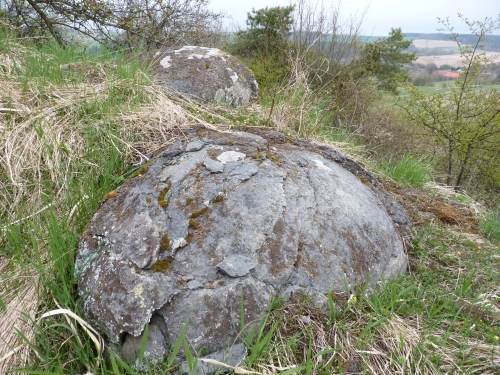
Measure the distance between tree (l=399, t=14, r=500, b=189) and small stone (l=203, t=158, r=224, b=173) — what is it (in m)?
5.56

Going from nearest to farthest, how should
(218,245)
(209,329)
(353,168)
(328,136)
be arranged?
(209,329) < (218,245) < (353,168) < (328,136)

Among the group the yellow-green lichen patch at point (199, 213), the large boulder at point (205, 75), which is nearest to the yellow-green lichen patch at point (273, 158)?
the yellow-green lichen patch at point (199, 213)

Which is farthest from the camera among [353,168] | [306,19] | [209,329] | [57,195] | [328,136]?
[306,19]

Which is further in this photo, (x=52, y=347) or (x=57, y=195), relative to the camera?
(x=57, y=195)

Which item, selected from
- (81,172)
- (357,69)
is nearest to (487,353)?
(81,172)

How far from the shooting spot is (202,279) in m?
1.55

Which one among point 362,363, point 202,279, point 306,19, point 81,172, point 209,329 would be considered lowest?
point 362,363

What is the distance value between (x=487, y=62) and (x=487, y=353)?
20.5 feet

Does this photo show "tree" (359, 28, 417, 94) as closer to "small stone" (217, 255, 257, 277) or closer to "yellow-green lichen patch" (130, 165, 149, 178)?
"yellow-green lichen patch" (130, 165, 149, 178)

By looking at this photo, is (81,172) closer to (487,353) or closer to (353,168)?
(353,168)

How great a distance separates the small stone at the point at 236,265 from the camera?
157cm

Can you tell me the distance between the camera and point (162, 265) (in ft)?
5.17

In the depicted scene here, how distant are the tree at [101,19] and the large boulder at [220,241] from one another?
367 centimetres

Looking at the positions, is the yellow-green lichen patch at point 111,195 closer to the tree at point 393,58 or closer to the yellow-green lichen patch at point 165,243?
the yellow-green lichen patch at point 165,243
